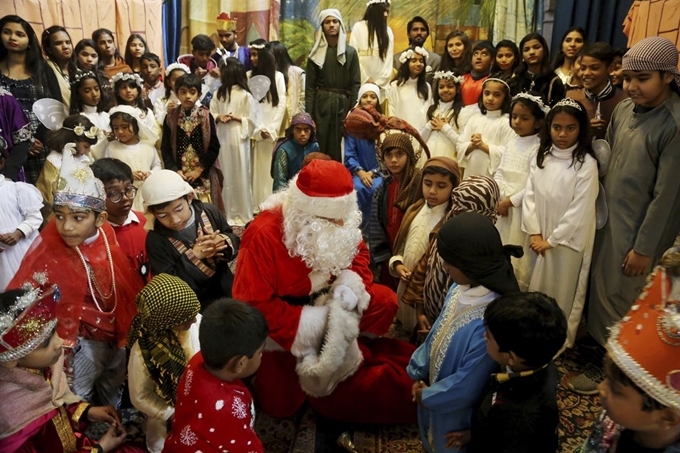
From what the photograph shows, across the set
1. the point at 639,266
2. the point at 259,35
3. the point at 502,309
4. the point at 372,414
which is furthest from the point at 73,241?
the point at 259,35

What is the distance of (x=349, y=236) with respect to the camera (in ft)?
8.71

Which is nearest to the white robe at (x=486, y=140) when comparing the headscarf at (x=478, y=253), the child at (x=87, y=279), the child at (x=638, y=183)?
the child at (x=638, y=183)

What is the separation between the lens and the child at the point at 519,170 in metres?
3.55

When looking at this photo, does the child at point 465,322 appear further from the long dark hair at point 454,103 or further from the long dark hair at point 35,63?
the long dark hair at point 35,63

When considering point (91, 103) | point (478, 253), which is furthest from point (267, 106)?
point (478, 253)

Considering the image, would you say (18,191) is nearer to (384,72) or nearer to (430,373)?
(430,373)

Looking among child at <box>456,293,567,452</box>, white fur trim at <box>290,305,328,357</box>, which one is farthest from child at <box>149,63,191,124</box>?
child at <box>456,293,567,452</box>

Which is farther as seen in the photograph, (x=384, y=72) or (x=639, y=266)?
(x=384, y=72)

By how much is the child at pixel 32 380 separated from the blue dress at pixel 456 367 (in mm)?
1400

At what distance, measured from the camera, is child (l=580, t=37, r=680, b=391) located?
2.79 metres

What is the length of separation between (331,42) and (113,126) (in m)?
2.91

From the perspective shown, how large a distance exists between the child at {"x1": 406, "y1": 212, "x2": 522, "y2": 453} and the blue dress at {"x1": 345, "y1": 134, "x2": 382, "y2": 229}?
2.85m

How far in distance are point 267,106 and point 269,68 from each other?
0.48 m

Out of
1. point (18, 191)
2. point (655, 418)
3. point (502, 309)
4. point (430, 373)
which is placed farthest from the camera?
point (18, 191)
